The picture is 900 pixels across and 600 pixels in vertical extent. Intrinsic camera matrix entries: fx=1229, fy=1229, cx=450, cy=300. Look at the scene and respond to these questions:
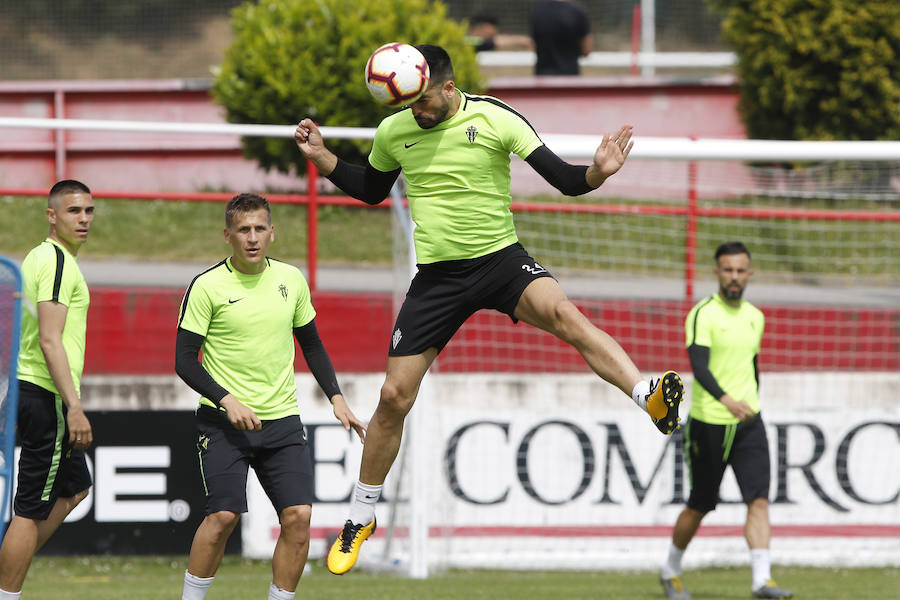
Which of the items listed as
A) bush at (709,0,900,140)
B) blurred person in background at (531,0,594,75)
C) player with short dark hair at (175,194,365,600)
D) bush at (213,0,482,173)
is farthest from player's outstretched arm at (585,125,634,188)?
blurred person in background at (531,0,594,75)

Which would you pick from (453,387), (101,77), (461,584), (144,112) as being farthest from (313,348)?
(101,77)

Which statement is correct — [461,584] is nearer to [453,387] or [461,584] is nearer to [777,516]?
[453,387]

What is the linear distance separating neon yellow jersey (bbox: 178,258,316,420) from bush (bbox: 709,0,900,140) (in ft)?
34.1

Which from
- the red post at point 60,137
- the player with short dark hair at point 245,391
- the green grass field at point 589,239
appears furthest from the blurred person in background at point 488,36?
the player with short dark hair at point 245,391

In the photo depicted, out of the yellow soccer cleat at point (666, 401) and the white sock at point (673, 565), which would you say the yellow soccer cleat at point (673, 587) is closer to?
the white sock at point (673, 565)

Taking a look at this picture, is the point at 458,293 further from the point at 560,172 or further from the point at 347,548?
the point at 347,548

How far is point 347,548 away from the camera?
658 centimetres

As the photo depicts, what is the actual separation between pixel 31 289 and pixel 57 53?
19093 millimetres

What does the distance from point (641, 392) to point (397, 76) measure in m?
1.89

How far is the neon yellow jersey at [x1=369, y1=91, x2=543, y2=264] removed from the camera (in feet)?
19.9

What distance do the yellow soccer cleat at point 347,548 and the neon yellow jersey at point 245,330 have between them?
2.50 feet

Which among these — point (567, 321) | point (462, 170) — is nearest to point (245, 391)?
point (462, 170)

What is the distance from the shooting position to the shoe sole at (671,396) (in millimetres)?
5656

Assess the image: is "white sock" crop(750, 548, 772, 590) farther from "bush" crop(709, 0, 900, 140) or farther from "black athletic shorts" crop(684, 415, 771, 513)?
"bush" crop(709, 0, 900, 140)
